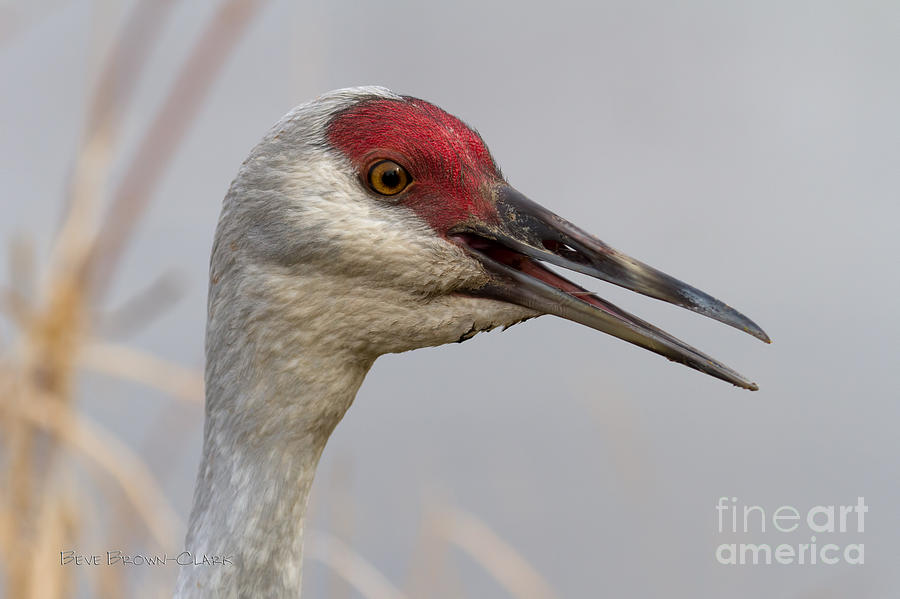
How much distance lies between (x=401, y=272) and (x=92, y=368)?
77.8 inches

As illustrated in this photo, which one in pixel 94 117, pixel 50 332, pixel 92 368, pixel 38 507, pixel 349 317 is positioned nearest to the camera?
pixel 349 317

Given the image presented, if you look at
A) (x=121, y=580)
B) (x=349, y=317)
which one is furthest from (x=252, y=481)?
(x=121, y=580)

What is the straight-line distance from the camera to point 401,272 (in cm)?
255

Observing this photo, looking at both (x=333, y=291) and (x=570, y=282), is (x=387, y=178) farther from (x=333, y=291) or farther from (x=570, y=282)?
(x=570, y=282)

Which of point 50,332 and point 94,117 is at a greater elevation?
point 94,117

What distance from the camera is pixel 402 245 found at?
255 cm

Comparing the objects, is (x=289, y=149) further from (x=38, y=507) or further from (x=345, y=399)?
(x=38, y=507)

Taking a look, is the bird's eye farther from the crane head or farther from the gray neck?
the gray neck

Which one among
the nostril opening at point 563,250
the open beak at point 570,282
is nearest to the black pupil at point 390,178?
the open beak at point 570,282

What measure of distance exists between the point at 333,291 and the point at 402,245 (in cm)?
22

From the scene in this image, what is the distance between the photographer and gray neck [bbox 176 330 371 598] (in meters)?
2.55

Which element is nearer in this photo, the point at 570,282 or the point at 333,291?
the point at 333,291

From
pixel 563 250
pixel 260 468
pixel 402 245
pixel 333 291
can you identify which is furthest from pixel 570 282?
pixel 260 468

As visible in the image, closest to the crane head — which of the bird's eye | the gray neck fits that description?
the bird's eye
